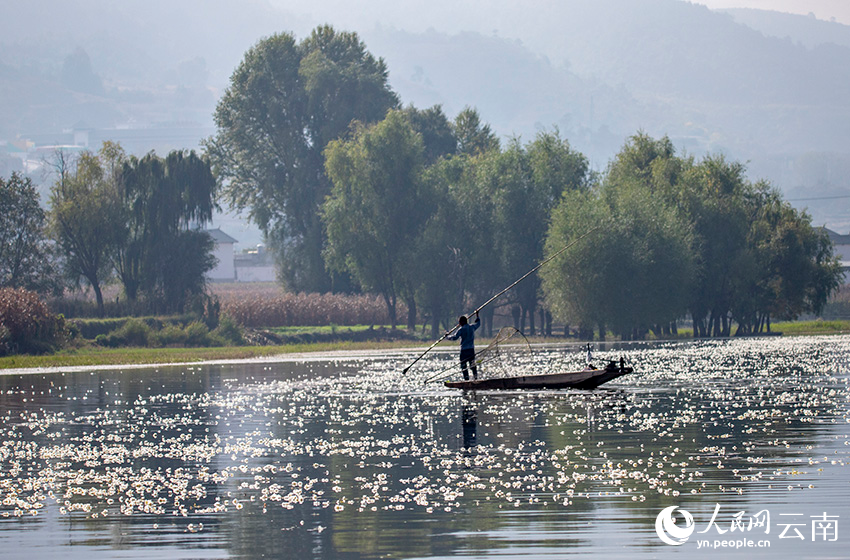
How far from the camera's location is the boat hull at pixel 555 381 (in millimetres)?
33562

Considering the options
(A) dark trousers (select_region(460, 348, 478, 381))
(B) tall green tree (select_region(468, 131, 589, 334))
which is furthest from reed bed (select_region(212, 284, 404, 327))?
(A) dark trousers (select_region(460, 348, 478, 381))

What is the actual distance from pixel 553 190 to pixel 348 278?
2232 centimetres

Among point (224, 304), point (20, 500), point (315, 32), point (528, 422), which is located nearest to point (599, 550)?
point (20, 500)

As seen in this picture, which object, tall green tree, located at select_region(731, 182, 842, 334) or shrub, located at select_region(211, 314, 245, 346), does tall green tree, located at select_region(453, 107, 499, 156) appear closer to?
tall green tree, located at select_region(731, 182, 842, 334)

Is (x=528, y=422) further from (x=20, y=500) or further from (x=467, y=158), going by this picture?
(x=467, y=158)

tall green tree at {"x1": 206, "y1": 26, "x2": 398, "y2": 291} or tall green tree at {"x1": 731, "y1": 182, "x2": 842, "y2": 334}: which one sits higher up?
tall green tree at {"x1": 206, "y1": 26, "x2": 398, "y2": 291}

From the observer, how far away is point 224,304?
88.4 meters

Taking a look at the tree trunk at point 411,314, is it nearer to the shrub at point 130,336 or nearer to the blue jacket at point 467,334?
the shrub at point 130,336

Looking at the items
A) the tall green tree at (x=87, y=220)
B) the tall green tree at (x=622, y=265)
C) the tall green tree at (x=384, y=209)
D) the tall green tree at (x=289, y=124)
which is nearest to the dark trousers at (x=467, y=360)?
the tall green tree at (x=622, y=265)

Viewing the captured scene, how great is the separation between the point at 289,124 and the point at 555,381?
270ft

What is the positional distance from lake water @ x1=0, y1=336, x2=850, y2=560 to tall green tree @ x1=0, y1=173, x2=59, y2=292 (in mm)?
46555

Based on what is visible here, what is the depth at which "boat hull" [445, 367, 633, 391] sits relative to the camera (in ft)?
110

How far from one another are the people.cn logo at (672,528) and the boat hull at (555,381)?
18.6 m

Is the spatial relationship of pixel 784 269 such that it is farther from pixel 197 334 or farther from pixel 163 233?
pixel 163 233
